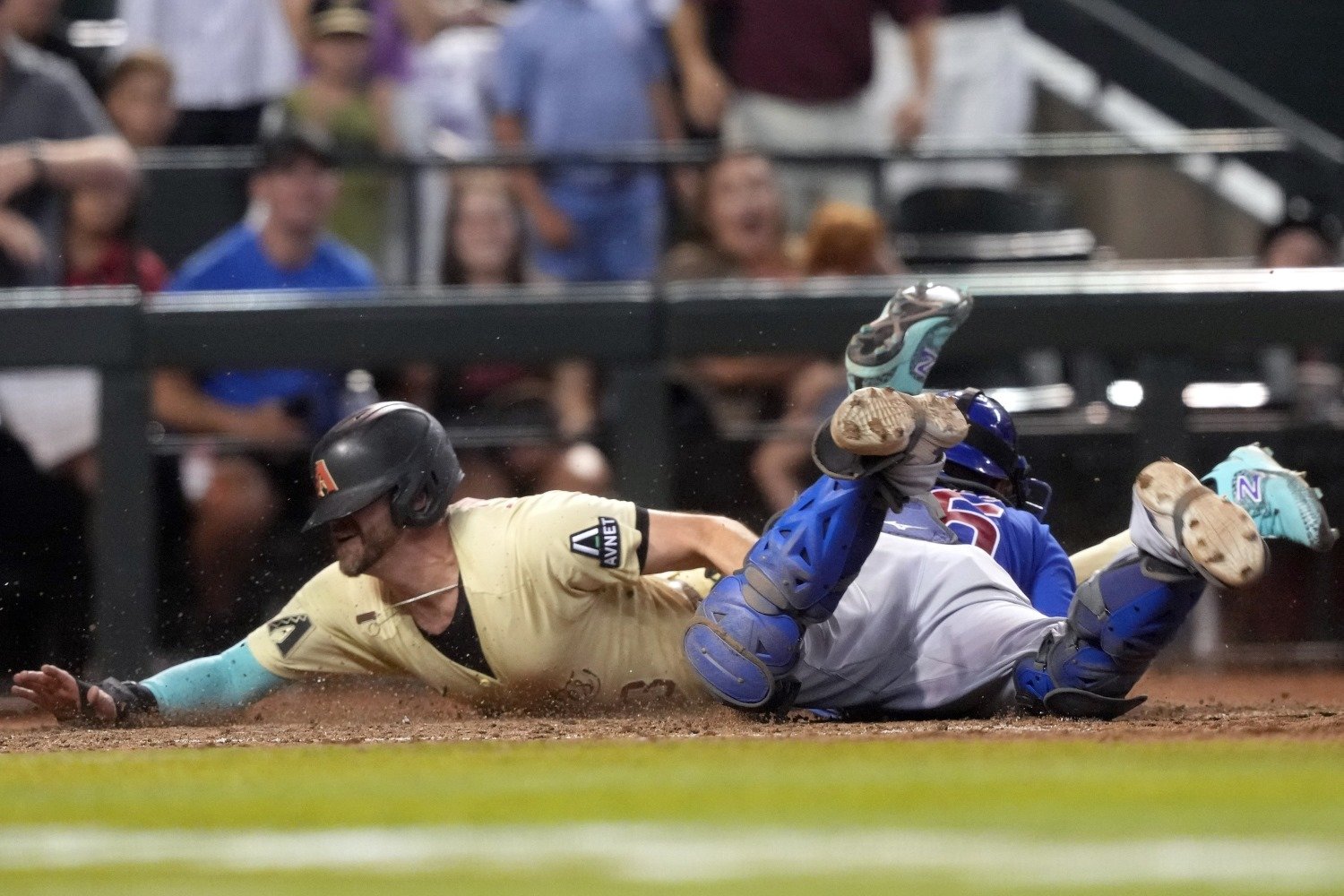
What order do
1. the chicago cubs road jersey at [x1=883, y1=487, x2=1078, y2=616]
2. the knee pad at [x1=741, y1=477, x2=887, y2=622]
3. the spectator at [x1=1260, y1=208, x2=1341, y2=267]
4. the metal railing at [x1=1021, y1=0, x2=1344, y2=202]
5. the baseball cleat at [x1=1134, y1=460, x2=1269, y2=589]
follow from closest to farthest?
the baseball cleat at [x1=1134, y1=460, x2=1269, y2=589] < the knee pad at [x1=741, y1=477, x2=887, y2=622] < the chicago cubs road jersey at [x1=883, y1=487, x2=1078, y2=616] < the spectator at [x1=1260, y1=208, x2=1341, y2=267] < the metal railing at [x1=1021, y1=0, x2=1344, y2=202]

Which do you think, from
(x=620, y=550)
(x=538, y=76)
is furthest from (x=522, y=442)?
(x=538, y=76)

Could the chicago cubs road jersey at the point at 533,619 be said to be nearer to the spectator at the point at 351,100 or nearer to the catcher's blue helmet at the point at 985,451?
the catcher's blue helmet at the point at 985,451

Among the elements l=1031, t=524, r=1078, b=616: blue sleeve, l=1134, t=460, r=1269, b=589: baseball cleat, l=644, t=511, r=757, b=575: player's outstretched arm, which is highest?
l=1134, t=460, r=1269, b=589: baseball cleat

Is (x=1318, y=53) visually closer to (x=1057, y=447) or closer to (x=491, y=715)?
(x=1057, y=447)

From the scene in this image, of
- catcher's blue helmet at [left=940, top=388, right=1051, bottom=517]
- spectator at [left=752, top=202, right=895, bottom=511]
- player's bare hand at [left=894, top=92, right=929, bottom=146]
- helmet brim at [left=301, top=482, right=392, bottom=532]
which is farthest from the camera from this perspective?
player's bare hand at [left=894, top=92, right=929, bottom=146]

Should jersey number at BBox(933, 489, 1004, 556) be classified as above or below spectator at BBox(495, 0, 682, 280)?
below

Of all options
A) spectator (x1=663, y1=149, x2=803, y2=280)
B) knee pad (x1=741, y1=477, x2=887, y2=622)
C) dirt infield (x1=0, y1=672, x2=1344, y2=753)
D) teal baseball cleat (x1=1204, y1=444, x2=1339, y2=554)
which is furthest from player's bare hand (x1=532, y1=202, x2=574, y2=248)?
teal baseball cleat (x1=1204, y1=444, x2=1339, y2=554)

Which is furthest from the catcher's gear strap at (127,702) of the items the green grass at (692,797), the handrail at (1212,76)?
the handrail at (1212,76)

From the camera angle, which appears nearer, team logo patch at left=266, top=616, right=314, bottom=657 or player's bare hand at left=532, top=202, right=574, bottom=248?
team logo patch at left=266, top=616, right=314, bottom=657

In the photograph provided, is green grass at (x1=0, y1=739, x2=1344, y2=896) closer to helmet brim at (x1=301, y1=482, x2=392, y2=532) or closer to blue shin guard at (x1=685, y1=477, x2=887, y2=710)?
blue shin guard at (x1=685, y1=477, x2=887, y2=710)
